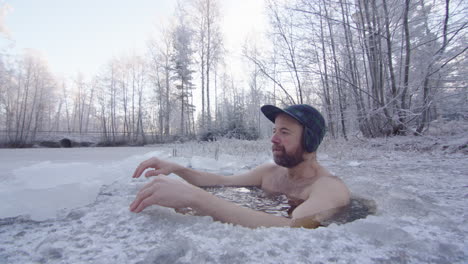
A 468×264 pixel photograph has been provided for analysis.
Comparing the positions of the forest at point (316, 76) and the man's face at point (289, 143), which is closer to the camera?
the man's face at point (289, 143)

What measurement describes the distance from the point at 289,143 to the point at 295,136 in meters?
0.07

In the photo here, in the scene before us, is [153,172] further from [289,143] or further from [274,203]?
[289,143]

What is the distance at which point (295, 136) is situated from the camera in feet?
5.97

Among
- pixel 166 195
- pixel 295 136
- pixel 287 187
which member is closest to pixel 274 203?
pixel 287 187

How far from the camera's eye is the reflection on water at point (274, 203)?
1.41 meters

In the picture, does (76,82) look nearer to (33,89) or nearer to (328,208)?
(33,89)

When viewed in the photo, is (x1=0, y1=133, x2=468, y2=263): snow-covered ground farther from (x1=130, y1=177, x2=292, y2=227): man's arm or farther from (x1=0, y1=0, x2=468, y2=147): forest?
(x1=0, y1=0, x2=468, y2=147): forest

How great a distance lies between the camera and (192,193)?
47.9 inches

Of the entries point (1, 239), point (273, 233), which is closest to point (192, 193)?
point (273, 233)

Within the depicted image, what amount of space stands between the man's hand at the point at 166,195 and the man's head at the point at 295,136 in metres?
0.83

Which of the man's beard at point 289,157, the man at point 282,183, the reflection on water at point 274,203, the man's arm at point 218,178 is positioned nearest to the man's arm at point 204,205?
the man at point 282,183

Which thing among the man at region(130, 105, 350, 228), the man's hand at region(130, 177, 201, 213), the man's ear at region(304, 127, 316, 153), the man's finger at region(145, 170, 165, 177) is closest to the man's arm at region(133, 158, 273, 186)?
the man at region(130, 105, 350, 228)

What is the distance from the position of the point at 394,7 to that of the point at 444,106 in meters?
2.78

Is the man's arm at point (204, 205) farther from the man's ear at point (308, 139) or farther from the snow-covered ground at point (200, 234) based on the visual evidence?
the man's ear at point (308, 139)
